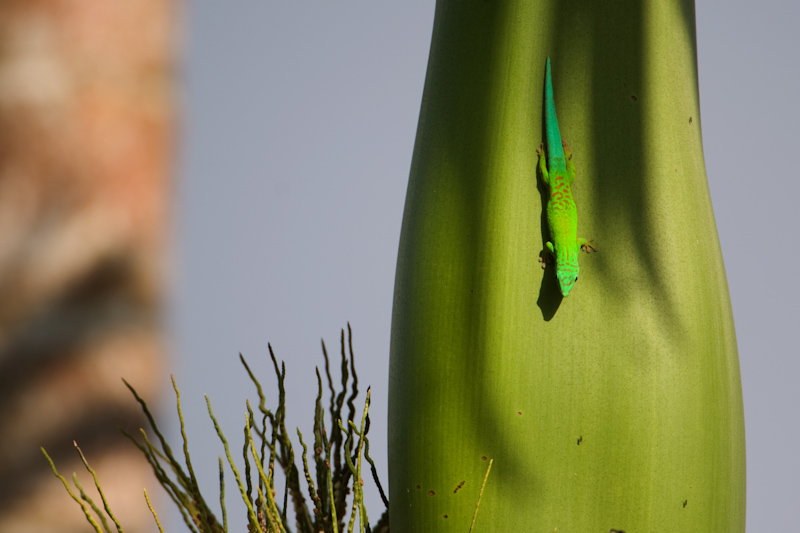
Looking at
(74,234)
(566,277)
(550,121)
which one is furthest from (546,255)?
(74,234)

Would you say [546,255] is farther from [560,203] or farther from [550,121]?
[550,121]

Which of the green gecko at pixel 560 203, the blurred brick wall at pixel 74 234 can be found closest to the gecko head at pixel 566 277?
the green gecko at pixel 560 203

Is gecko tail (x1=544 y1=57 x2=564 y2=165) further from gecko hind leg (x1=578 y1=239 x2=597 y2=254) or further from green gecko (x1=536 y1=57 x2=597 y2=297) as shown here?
gecko hind leg (x1=578 y1=239 x2=597 y2=254)

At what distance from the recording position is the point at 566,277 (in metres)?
0.70

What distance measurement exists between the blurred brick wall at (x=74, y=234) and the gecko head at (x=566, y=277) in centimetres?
56

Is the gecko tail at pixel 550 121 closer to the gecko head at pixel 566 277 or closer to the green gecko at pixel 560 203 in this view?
the green gecko at pixel 560 203

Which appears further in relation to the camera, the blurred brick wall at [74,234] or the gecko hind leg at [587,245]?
the gecko hind leg at [587,245]

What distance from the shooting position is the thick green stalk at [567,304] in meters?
0.70

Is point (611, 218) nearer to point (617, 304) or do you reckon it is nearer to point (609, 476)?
point (617, 304)

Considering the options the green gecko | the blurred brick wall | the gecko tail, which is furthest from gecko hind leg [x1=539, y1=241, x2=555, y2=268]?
the blurred brick wall

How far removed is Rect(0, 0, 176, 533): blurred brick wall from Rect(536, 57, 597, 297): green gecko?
1.80ft

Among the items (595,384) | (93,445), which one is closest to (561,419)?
(595,384)

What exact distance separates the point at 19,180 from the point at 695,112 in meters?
0.81

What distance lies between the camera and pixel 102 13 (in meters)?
0.20
